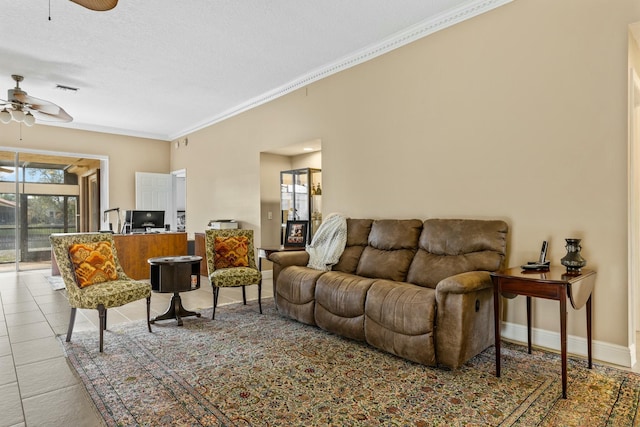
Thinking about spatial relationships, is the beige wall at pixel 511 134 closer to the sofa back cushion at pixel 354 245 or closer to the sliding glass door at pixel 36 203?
the sofa back cushion at pixel 354 245

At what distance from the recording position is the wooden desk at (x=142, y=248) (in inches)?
239

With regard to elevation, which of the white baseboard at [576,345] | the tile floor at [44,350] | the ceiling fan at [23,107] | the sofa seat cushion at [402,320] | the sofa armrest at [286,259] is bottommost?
the tile floor at [44,350]

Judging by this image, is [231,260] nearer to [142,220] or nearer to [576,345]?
[142,220]

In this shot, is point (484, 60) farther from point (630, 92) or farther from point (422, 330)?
point (422, 330)

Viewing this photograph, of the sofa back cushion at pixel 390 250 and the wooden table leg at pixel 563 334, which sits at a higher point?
the sofa back cushion at pixel 390 250

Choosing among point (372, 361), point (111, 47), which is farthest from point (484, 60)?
point (111, 47)

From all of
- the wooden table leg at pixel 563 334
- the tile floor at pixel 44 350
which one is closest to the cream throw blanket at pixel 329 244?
the tile floor at pixel 44 350

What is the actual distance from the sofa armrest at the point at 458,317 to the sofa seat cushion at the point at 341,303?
27.0 inches

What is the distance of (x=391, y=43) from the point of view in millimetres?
4059

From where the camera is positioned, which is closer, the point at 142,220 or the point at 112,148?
the point at 142,220

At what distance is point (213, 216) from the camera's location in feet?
24.2

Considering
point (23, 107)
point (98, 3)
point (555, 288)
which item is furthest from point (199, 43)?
Answer: point (555, 288)

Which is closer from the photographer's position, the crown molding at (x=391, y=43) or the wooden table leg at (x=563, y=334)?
the wooden table leg at (x=563, y=334)

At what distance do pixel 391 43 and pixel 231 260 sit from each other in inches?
119
